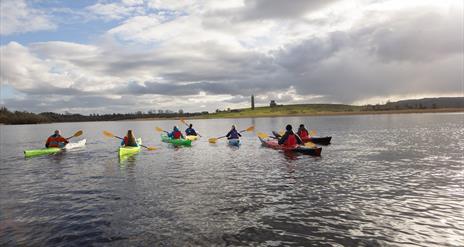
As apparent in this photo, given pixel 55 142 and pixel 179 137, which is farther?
pixel 179 137

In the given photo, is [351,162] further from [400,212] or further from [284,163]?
[400,212]

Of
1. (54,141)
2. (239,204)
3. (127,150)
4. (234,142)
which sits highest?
(54,141)

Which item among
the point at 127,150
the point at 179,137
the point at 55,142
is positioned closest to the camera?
the point at 127,150

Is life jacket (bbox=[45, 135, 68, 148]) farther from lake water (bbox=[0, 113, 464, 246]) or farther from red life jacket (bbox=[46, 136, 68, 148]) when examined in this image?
lake water (bbox=[0, 113, 464, 246])

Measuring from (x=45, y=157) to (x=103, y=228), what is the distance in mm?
23250

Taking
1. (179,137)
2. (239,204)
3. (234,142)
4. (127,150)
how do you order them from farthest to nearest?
(179,137) → (234,142) → (127,150) → (239,204)

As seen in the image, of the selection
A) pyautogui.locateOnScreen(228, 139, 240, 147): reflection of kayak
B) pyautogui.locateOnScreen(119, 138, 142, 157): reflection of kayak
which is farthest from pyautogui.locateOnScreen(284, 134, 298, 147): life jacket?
pyautogui.locateOnScreen(119, 138, 142, 157): reflection of kayak

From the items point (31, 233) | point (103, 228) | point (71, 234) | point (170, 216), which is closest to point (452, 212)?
point (170, 216)

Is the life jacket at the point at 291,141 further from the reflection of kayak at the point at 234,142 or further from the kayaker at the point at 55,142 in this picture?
the kayaker at the point at 55,142

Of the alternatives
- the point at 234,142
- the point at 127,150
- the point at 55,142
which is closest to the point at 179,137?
the point at 234,142

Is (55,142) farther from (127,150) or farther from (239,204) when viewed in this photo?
(239,204)

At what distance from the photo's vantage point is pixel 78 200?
1500 cm

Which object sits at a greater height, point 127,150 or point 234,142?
point 127,150

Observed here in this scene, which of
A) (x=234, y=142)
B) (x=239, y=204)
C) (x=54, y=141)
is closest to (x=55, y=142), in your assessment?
(x=54, y=141)
